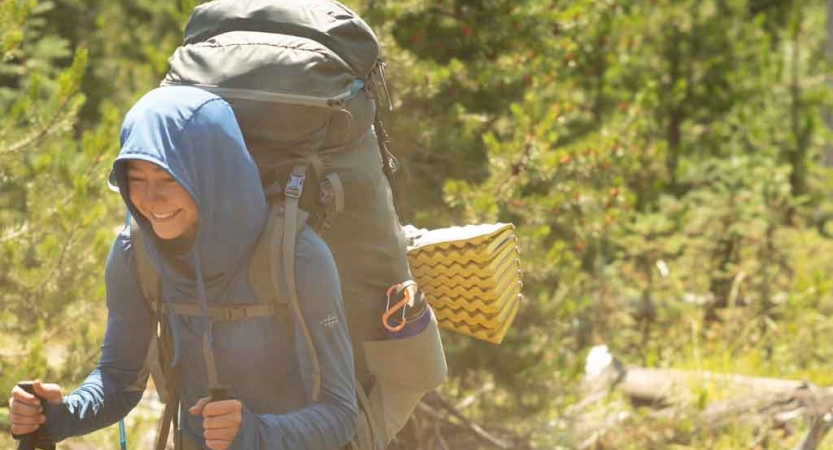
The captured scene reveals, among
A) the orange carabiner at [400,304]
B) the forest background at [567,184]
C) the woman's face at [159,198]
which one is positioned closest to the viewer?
the woman's face at [159,198]

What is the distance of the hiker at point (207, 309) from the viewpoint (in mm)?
2189

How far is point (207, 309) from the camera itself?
2.34 m

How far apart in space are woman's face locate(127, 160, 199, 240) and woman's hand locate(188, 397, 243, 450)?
0.36m

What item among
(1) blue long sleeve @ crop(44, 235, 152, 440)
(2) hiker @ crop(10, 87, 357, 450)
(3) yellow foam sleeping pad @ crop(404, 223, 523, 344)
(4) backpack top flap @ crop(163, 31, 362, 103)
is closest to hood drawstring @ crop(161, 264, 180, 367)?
(2) hiker @ crop(10, 87, 357, 450)

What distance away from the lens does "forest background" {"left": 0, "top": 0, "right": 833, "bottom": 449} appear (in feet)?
15.1

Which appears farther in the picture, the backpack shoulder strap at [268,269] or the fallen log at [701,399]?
the fallen log at [701,399]

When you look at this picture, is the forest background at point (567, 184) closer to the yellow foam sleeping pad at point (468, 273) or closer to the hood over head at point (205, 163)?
the yellow foam sleeping pad at point (468, 273)

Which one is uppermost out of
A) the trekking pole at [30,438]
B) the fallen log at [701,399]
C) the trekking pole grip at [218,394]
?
the trekking pole grip at [218,394]

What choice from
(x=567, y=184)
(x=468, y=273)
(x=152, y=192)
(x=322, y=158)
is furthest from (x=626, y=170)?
(x=152, y=192)

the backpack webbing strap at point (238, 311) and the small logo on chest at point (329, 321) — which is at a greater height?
the small logo on chest at point (329, 321)

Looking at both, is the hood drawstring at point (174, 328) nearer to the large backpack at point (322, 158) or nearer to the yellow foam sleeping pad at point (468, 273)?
the large backpack at point (322, 158)

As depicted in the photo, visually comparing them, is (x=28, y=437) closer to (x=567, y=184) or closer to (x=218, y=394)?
(x=218, y=394)

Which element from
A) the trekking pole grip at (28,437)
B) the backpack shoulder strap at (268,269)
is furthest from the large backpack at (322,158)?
the trekking pole grip at (28,437)

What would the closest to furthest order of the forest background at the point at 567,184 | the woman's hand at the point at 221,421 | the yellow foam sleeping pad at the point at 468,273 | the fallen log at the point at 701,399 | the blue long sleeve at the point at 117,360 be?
the woman's hand at the point at 221,421 → the blue long sleeve at the point at 117,360 → the yellow foam sleeping pad at the point at 468,273 → the forest background at the point at 567,184 → the fallen log at the point at 701,399
